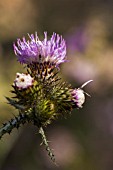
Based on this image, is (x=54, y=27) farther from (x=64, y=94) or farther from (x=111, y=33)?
(x=64, y=94)

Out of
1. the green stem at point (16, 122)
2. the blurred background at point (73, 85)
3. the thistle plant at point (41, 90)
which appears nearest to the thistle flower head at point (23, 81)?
the thistle plant at point (41, 90)

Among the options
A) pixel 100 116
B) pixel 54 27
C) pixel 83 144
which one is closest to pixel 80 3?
pixel 54 27

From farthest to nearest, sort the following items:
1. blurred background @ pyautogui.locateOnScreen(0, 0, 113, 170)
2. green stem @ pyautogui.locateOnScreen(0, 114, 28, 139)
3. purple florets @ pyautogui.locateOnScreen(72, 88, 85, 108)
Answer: blurred background @ pyautogui.locateOnScreen(0, 0, 113, 170)
purple florets @ pyautogui.locateOnScreen(72, 88, 85, 108)
green stem @ pyautogui.locateOnScreen(0, 114, 28, 139)

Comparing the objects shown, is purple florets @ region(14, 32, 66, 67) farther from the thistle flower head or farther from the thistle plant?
the thistle flower head

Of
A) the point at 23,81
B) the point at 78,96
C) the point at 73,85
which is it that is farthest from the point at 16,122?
the point at 73,85

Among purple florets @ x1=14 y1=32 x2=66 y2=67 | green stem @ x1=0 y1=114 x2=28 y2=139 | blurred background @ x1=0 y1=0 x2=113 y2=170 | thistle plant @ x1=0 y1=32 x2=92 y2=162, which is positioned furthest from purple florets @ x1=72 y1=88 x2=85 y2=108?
blurred background @ x1=0 y1=0 x2=113 y2=170

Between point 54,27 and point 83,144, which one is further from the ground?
point 54,27

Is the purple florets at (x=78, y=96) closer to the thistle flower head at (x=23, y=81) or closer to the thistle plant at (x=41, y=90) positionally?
the thistle plant at (x=41, y=90)

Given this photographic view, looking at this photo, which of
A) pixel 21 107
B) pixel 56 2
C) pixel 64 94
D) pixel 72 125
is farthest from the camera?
pixel 56 2

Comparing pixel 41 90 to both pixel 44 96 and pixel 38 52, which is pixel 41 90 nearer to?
pixel 44 96
